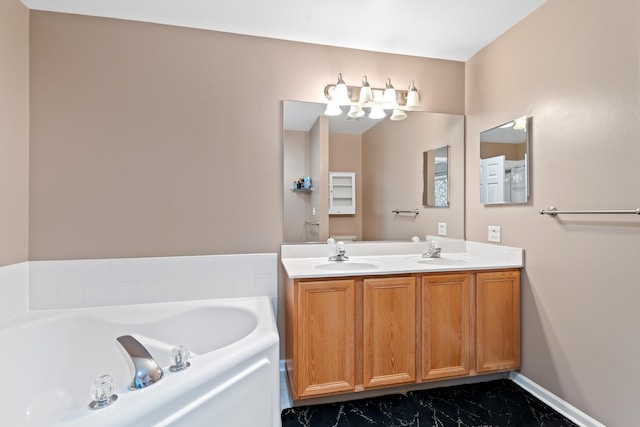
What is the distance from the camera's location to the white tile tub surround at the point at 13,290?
5.59 feet

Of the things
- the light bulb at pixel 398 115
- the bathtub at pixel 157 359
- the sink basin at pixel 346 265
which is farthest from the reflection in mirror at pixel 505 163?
the bathtub at pixel 157 359

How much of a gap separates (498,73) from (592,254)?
1.38 m

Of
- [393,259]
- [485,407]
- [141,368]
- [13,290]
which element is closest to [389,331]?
[393,259]

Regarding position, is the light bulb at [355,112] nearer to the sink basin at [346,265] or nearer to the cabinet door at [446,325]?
the sink basin at [346,265]

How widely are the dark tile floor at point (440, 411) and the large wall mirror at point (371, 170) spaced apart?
1.09 meters

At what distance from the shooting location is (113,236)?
2.01m

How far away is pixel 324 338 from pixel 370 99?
1708mm

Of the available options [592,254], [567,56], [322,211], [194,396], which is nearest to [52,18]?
[322,211]

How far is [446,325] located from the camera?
1.96 metres

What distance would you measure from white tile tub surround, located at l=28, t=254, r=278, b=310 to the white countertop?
0.27 meters

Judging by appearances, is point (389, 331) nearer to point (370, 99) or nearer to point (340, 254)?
point (340, 254)

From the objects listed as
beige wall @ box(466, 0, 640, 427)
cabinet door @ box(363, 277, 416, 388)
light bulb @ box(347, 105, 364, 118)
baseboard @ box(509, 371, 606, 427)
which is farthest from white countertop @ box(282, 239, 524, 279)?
light bulb @ box(347, 105, 364, 118)

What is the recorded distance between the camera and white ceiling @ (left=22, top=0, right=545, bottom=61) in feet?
6.17

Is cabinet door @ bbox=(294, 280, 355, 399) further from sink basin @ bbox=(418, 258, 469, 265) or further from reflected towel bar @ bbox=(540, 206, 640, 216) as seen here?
reflected towel bar @ bbox=(540, 206, 640, 216)
